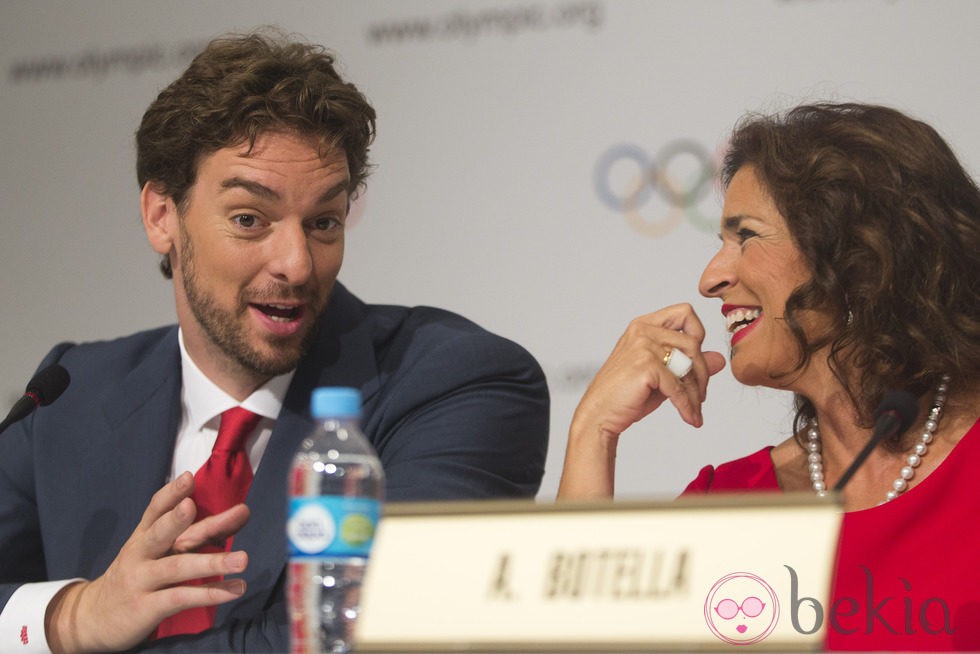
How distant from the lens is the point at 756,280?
2090mm

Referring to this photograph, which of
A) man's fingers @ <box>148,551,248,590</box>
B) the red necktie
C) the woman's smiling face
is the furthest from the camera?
the red necktie

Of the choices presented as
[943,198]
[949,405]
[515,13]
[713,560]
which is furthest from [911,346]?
[515,13]

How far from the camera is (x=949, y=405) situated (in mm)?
2051

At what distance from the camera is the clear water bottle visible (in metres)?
1.25

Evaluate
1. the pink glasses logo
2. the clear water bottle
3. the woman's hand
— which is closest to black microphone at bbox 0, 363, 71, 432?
the clear water bottle

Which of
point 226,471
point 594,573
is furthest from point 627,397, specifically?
point 594,573

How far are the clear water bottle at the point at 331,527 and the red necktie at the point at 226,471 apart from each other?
216 millimetres

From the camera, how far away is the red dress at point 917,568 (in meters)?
1.79

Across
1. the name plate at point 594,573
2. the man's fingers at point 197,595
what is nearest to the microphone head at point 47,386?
the man's fingers at point 197,595

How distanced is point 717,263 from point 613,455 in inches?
14.8

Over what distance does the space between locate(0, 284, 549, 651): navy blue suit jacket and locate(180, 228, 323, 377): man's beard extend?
0.05 m

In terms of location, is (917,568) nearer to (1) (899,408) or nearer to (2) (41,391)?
(1) (899,408)

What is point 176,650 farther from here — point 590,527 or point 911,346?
point 911,346

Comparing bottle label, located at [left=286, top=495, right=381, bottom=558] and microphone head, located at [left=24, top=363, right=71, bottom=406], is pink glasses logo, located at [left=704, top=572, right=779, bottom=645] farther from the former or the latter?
microphone head, located at [left=24, top=363, right=71, bottom=406]
